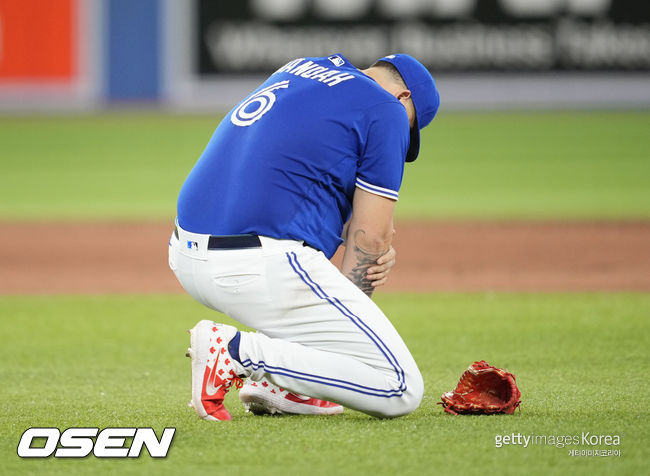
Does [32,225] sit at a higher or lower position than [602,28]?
lower

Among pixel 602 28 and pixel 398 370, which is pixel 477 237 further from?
pixel 602 28

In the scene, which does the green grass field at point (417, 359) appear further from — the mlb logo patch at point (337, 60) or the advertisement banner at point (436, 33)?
the advertisement banner at point (436, 33)

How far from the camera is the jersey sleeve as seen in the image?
12.8 feet

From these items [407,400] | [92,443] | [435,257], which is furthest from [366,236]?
[435,257]

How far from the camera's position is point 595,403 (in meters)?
4.16

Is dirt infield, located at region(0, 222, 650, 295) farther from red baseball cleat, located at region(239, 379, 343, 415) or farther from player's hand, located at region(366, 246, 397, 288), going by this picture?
red baseball cleat, located at region(239, 379, 343, 415)

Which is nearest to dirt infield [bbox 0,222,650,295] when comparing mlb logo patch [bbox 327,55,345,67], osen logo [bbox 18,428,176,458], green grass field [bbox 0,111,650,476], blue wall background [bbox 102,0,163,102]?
green grass field [bbox 0,111,650,476]

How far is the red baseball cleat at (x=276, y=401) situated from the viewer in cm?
405

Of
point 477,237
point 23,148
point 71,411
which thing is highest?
point 71,411

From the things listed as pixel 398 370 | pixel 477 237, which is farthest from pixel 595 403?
pixel 477 237

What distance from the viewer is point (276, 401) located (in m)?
4.06

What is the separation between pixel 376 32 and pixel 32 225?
11.1 metres

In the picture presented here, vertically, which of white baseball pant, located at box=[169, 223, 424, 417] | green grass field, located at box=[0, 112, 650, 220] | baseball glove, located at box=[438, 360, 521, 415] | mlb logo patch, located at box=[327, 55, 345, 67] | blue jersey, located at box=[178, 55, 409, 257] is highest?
mlb logo patch, located at box=[327, 55, 345, 67]

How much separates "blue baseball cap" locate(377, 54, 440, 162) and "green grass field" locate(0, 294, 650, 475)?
1.21 m
